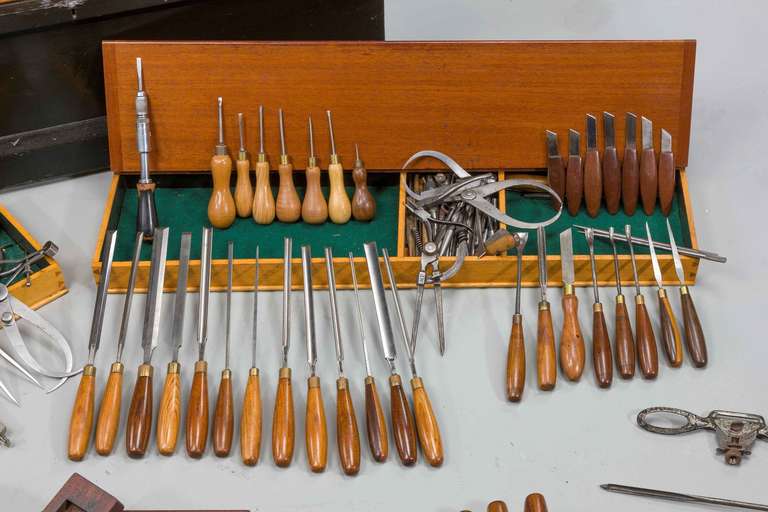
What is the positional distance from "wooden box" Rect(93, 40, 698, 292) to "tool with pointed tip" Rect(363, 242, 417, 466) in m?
0.23

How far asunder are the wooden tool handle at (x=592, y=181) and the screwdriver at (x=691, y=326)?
288mm

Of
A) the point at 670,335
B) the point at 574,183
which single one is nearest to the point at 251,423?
the point at 670,335

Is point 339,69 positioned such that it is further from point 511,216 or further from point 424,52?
point 511,216

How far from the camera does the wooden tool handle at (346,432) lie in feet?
8.63

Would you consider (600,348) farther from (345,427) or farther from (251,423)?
(251,423)

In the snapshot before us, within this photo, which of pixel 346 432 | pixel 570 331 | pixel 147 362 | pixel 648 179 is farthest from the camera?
pixel 648 179

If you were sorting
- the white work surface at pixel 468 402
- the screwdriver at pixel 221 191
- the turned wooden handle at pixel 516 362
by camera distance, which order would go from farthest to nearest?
the screwdriver at pixel 221 191 → the turned wooden handle at pixel 516 362 → the white work surface at pixel 468 402

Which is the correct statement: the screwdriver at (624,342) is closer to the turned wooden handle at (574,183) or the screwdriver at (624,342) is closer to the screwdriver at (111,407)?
the turned wooden handle at (574,183)

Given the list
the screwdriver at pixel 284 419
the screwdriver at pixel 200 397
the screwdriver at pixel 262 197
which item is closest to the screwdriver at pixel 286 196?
the screwdriver at pixel 262 197

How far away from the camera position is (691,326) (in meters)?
2.95

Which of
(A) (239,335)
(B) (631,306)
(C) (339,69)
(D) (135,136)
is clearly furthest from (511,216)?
(D) (135,136)

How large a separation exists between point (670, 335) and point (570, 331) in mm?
251

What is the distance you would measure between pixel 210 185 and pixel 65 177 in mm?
508

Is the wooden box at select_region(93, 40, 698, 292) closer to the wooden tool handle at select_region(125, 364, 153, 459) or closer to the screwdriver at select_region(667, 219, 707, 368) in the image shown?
the screwdriver at select_region(667, 219, 707, 368)
